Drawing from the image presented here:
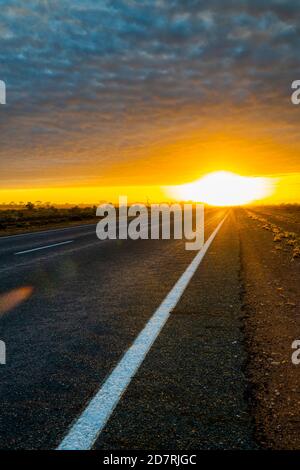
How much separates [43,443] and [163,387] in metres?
1.03

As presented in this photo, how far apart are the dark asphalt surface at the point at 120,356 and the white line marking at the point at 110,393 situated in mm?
57

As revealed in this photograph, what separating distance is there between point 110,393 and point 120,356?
0.76 metres

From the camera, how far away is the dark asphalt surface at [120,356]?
2568mm

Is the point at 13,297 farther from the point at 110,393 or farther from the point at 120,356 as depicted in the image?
the point at 110,393

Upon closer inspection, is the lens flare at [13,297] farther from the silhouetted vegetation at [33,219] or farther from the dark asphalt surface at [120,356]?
the silhouetted vegetation at [33,219]

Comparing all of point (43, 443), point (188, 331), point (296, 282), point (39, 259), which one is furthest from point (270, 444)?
point (39, 259)

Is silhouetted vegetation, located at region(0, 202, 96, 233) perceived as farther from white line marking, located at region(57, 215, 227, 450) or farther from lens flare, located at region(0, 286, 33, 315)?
white line marking, located at region(57, 215, 227, 450)

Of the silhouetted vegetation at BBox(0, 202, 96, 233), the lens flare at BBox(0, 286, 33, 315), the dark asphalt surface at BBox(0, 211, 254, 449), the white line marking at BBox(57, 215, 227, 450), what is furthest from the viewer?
the silhouetted vegetation at BBox(0, 202, 96, 233)

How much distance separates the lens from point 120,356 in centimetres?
381

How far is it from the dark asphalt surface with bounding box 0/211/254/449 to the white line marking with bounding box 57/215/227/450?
0.06 m

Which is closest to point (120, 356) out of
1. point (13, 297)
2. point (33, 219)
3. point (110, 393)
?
point (110, 393)

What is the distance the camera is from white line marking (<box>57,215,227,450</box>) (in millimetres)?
2459

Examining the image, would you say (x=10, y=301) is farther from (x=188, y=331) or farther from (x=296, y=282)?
(x=296, y=282)

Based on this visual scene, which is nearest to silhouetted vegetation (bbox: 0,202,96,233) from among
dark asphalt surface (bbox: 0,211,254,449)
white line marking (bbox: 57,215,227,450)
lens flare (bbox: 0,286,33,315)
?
lens flare (bbox: 0,286,33,315)
